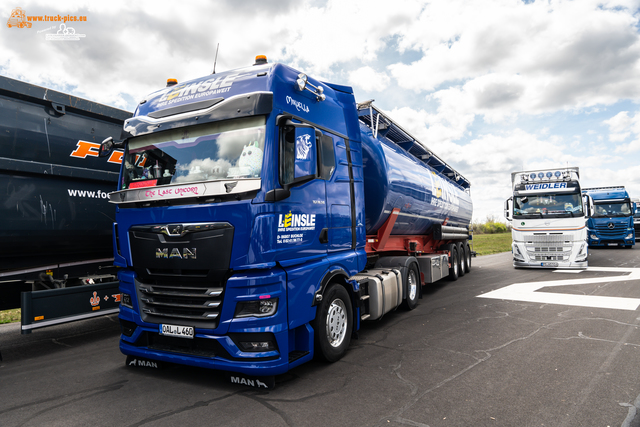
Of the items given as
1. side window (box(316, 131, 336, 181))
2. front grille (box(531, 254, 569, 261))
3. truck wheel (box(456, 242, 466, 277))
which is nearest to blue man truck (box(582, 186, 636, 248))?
front grille (box(531, 254, 569, 261))

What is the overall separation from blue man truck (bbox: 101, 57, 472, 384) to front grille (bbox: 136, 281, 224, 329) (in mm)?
13

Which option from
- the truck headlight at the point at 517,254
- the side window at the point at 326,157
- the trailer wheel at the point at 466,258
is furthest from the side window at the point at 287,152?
the truck headlight at the point at 517,254

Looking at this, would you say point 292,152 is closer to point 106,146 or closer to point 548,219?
point 106,146

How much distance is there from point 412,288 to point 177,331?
5342 mm

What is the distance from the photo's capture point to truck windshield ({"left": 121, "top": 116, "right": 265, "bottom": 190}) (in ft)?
13.2

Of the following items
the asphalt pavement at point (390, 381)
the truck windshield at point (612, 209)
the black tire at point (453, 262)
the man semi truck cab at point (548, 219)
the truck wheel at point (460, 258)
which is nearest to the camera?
the asphalt pavement at point (390, 381)

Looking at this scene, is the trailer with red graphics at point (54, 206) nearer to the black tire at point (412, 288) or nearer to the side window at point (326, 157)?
the side window at point (326, 157)

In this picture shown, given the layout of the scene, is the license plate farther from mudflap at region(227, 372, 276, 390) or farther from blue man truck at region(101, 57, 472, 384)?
mudflap at region(227, 372, 276, 390)

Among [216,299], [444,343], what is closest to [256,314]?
[216,299]

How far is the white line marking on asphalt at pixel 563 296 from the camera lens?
7.85 metres

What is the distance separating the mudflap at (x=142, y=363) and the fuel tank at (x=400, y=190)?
4.06 m

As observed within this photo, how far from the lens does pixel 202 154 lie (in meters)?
4.19

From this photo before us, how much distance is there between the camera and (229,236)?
152 inches

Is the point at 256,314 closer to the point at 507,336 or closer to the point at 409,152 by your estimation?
the point at 507,336
